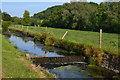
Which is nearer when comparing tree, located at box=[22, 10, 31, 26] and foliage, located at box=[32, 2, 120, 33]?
foliage, located at box=[32, 2, 120, 33]

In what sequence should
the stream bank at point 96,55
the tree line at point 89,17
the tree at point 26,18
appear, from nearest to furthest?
the stream bank at point 96,55 < the tree line at point 89,17 < the tree at point 26,18

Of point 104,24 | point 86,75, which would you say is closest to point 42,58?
point 86,75

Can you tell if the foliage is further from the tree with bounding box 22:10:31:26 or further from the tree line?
the tree with bounding box 22:10:31:26

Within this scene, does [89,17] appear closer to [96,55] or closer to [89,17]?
[89,17]

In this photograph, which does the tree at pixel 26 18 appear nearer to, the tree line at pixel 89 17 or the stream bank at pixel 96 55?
the tree line at pixel 89 17

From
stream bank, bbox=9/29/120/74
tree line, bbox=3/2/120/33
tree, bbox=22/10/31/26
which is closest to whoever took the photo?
stream bank, bbox=9/29/120/74

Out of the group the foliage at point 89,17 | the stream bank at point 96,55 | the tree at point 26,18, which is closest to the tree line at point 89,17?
the foliage at point 89,17

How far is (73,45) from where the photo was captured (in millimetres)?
17344

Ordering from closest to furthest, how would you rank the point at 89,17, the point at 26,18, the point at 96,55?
the point at 96,55 < the point at 89,17 < the point at 26,18

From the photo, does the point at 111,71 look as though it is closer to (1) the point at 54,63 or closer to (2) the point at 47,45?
(1) the point at 54,63

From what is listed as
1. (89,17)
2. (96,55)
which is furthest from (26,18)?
(96,55)

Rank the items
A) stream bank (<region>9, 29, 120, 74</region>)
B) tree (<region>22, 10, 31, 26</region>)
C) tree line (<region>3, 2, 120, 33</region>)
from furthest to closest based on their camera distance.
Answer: tree (<region>22, 10, 31, 26</region>) → tree line (<region>3, 2, 120, 33</region>) → stream bank (<region>9, 29, 120, 74</region>)

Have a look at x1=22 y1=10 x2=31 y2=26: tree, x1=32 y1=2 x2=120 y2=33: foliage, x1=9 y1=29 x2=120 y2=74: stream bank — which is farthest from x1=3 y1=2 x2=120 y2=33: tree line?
x1=9 y1=29 x2=120 y2=74: stream bank

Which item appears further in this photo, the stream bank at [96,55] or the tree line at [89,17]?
the tree line at [89,17]
